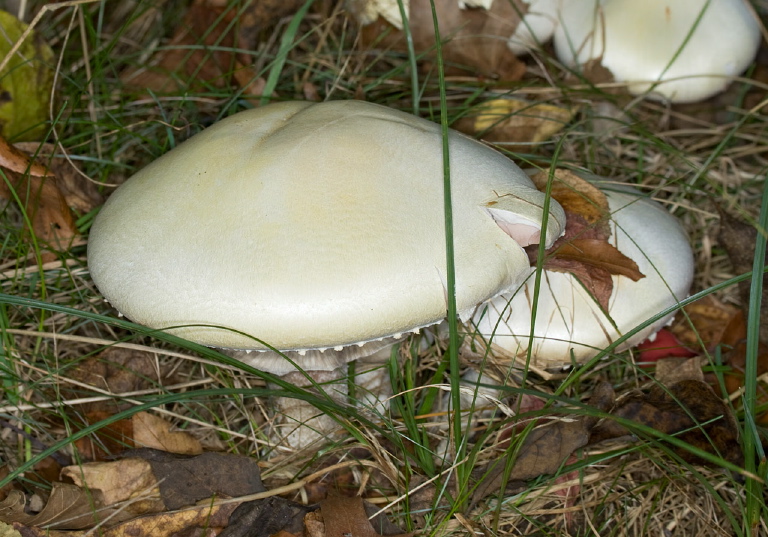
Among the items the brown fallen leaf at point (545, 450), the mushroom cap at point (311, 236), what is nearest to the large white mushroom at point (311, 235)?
the mushroom cap at point (311, 236)

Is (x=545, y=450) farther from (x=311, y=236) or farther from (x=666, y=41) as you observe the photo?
(x=666, y=41)

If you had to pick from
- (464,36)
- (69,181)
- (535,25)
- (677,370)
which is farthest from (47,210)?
(677,370)

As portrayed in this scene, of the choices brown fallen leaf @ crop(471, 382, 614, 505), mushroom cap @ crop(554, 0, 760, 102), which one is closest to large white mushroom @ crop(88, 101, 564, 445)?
brown fallen leaf @ crop(471, 382, 614, 505)

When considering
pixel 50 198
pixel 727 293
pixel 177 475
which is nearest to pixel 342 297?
pixel 177 475

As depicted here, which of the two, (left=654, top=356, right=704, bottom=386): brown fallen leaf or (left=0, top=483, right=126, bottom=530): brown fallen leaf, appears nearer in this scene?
(left=0, top=483, right=126, bottom=530): brown fallen leaf

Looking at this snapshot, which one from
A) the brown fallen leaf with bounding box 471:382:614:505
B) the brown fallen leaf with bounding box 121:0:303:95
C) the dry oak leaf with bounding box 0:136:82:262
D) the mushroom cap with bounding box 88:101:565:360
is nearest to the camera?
the mushroom cap with bounding box 88:101:565:360

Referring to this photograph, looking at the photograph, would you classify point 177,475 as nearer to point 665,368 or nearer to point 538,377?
point 538,377

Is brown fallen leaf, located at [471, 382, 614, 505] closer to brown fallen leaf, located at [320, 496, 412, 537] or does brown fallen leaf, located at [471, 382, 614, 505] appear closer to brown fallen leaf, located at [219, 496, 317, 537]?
brown fallen leaf, located at [320, 496, 412, 537]
